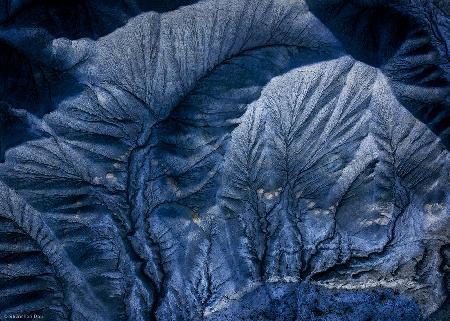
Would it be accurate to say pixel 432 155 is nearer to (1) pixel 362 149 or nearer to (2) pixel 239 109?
(1) pixel 362 149

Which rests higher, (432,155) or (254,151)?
(254,151)

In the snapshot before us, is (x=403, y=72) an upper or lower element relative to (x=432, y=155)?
upper

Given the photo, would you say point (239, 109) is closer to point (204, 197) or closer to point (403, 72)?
point (204, 197)

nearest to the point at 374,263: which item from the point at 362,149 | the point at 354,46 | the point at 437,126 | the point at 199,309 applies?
the point at 362,149

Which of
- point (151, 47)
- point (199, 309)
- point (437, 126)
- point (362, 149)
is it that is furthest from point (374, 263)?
point (151, 47)

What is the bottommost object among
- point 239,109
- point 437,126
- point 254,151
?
point 437,126

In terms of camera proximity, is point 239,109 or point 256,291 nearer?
point 239,109
